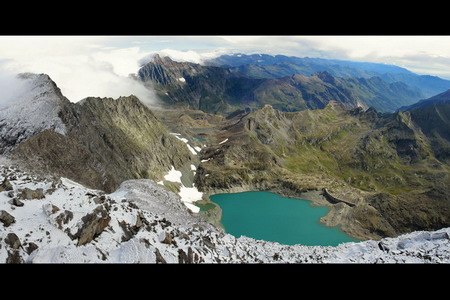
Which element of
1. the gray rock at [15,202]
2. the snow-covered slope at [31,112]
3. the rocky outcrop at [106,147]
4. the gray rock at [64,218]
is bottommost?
the rocky outcrop at [106,147]

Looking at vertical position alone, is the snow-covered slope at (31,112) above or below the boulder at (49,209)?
below

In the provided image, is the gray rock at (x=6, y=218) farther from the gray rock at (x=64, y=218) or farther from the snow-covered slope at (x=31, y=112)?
the snow-covered slope at (x=31, y=112)

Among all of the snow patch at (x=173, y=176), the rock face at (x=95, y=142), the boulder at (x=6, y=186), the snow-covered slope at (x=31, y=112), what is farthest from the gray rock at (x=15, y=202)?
the snow patch at (x=173, y=176)

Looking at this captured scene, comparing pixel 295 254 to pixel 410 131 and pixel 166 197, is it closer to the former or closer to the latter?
pixel 166 197

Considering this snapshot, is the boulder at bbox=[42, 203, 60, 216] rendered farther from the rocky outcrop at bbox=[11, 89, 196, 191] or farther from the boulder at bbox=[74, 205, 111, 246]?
the rocky outcrop at bbox=[11, 89, 196, 191]

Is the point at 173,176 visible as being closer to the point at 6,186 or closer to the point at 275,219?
the point at 275,219

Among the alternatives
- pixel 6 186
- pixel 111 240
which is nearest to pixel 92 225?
pixel 111 240

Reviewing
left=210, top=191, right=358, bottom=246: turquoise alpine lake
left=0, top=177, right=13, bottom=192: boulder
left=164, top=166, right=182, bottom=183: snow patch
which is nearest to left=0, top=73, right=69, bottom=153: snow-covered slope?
left=0, top=177, right=13, bottom=192: boulder
